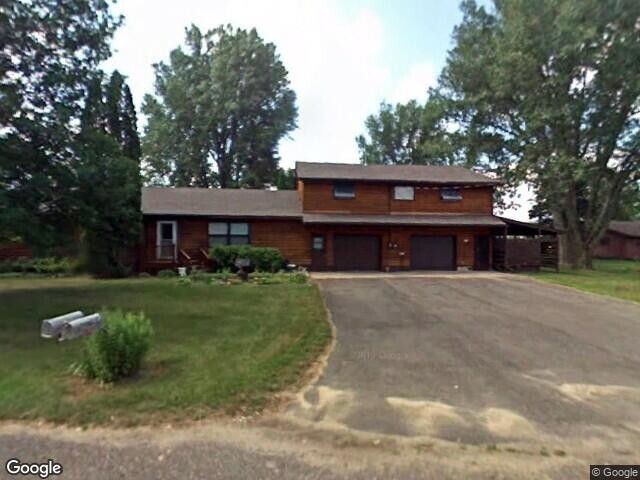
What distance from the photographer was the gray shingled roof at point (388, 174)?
2125cm

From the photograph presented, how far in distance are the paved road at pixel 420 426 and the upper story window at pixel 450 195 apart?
Result: 14943 millimetres

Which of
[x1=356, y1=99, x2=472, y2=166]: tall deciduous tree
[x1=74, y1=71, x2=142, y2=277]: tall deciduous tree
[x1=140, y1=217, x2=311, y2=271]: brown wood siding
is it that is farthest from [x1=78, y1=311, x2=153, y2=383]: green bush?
[x1=356, y1=99, x2=472, y2=166]: tall deciduous tree

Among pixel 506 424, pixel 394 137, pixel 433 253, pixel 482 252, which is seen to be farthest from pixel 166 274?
pixel 394 137

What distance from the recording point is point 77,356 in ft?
18.9

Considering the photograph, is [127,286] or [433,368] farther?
[127,286]

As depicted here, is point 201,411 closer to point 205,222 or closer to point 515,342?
point 515,342

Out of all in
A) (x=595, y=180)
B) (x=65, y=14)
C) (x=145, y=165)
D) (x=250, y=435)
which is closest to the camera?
(x=250, y=435)

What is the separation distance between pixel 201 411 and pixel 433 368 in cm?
312

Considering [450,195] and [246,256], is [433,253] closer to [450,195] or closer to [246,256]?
[450,195]

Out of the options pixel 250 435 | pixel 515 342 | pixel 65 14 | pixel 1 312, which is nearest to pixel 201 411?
pixel 250 435

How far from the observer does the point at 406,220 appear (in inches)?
807

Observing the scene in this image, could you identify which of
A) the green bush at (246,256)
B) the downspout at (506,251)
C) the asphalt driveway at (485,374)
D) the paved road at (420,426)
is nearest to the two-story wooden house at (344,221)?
the downspout at (506,251)

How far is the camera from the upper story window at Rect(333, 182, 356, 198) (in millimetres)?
21180

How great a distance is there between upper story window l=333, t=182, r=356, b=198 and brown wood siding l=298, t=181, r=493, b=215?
0.19m
